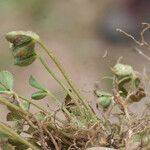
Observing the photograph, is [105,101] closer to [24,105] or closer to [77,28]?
[24,105]

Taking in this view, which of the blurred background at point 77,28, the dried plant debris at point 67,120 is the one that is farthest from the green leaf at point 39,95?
the blurred background at point 77,28

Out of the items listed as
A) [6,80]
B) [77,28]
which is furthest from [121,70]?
[77,28]

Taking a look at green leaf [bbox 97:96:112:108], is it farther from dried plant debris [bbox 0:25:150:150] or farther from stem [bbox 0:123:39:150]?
stem [bbox 0:123:39:150]

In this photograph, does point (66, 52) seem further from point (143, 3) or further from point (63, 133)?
point (63, 133)

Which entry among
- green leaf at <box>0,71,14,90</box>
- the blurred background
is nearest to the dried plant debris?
green leaf at <box>0,71,14,90</box>

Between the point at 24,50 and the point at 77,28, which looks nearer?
the point at 24,50

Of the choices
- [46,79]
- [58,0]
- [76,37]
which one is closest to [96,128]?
[46,79]

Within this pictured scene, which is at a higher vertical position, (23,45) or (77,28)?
(23,45)
